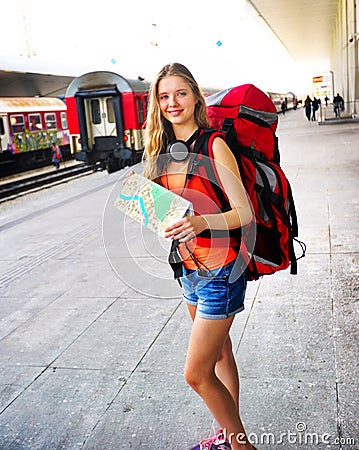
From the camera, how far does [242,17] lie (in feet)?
141

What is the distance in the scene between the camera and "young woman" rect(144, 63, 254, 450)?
2.28 meters

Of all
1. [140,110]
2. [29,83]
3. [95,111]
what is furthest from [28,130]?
[29,83]

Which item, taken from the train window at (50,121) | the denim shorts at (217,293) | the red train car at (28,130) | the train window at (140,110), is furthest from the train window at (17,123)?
the denim shorts at (217,293)

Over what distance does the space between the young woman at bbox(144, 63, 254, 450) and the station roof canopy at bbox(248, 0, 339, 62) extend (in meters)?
42.7

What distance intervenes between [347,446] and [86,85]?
60.5ft

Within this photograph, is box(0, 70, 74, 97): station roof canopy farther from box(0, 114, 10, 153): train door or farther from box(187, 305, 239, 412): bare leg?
box(187, 305, 239, 412): bare leg

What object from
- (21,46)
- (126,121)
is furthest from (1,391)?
(21,46)

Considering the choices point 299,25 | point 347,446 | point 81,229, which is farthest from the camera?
point 299,25

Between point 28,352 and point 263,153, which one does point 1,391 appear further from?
point 263,153

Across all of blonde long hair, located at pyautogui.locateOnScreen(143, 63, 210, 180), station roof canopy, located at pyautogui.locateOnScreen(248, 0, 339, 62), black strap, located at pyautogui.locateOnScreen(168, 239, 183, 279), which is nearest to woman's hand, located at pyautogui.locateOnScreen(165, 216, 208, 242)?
black strap, located at pyautogui.locateOnScreen(168, 239, 183, 279)

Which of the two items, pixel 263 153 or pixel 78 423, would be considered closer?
pixel 263 153

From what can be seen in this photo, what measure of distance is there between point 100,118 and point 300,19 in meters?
38.8

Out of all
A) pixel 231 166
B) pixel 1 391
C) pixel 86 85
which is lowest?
pixel 1 391

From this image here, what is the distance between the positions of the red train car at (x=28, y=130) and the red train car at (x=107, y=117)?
14.6 feet
